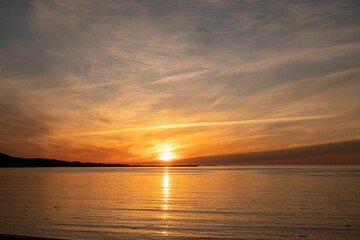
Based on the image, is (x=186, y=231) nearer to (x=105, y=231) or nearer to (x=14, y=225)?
(x=105, y=231)

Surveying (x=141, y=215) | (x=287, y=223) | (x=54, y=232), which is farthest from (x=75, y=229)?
(x=287, y=223)

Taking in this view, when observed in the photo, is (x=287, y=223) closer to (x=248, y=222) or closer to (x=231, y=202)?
(x=248, y=222)

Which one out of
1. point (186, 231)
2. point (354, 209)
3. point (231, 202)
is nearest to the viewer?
point (186, 231)

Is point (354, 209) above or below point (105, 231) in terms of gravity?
above

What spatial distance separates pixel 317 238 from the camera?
23.1 meters

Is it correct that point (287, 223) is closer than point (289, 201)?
Yes

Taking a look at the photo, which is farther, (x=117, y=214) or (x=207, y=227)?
(x=117, y=214)

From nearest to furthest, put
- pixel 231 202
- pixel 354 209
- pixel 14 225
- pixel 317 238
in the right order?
pixel 317 238 < pixel 14 225 < pixel 354 209 < pixel 231 202

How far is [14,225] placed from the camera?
1073 inches


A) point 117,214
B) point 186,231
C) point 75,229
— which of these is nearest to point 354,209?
point 186,231

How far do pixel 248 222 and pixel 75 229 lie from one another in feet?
44.2

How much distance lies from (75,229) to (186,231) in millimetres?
8120

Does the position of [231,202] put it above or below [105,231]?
above

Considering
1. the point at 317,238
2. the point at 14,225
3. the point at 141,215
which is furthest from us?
the point at 141,215
